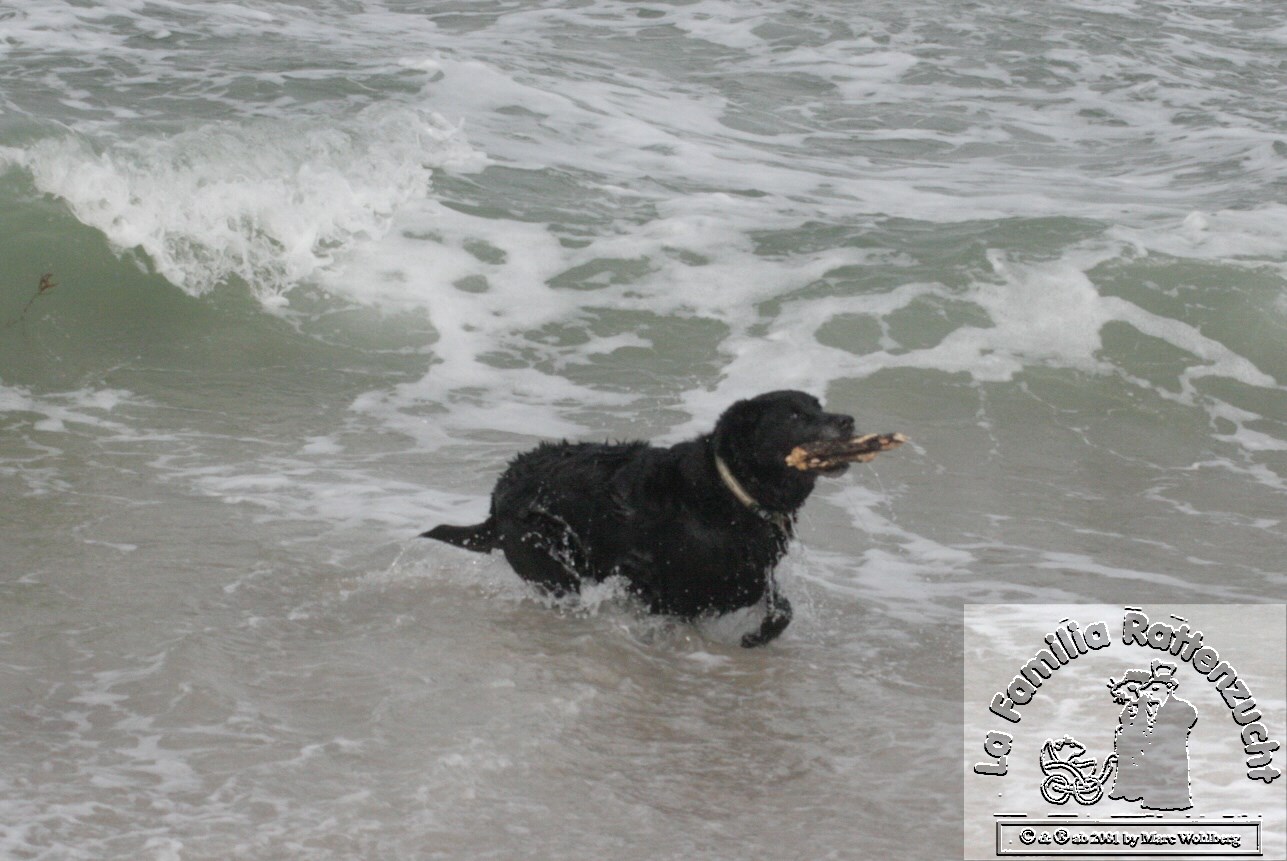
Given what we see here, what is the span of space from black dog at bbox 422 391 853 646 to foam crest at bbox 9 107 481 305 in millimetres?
4312

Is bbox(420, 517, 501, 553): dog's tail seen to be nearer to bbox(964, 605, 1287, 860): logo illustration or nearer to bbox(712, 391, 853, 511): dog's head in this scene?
bbox(712, 391, 853, 511): dog's head

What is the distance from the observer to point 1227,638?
4902 millimetres

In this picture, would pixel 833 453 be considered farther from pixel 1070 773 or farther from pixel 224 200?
pixel 224 200

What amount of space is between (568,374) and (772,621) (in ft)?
11.6

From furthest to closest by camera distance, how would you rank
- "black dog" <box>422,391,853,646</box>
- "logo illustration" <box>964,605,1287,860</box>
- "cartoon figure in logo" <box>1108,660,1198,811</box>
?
"black dog" <box>422,391,853,646</box>
"cartoon figure in logo" <box>1108,660,1198,811</box>
"logo illustration" <box>964,605,1287,860</box>

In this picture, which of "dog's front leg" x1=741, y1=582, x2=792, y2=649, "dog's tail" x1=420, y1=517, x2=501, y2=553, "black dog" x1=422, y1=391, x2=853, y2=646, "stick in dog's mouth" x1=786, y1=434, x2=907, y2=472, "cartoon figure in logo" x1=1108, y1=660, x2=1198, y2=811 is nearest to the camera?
"cartoon figure in logo" x1=1108, y1=660, x2=1198, y2=811

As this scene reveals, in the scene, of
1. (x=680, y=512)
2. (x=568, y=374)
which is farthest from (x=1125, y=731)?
(x=568, y=374)

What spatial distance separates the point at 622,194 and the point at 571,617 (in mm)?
6043

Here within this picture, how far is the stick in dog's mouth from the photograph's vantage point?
14.3 feet

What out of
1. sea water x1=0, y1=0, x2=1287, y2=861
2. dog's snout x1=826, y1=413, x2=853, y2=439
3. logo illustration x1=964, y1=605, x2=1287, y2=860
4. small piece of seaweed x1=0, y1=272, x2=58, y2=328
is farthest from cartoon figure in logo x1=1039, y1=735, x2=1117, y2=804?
small piece of seaweed x1=0, y1=272, x2=58, y2=328

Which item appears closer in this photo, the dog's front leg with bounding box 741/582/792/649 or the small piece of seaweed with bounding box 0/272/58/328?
the dog's front leg with bounding box 741/582/792/649

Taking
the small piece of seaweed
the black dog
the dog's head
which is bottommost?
the small piece of seaweed

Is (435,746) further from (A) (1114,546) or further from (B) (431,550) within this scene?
(A) (1114,546)

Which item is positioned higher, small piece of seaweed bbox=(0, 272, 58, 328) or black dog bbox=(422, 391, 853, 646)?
black dog bbox=(422, 391, 853, 646)
